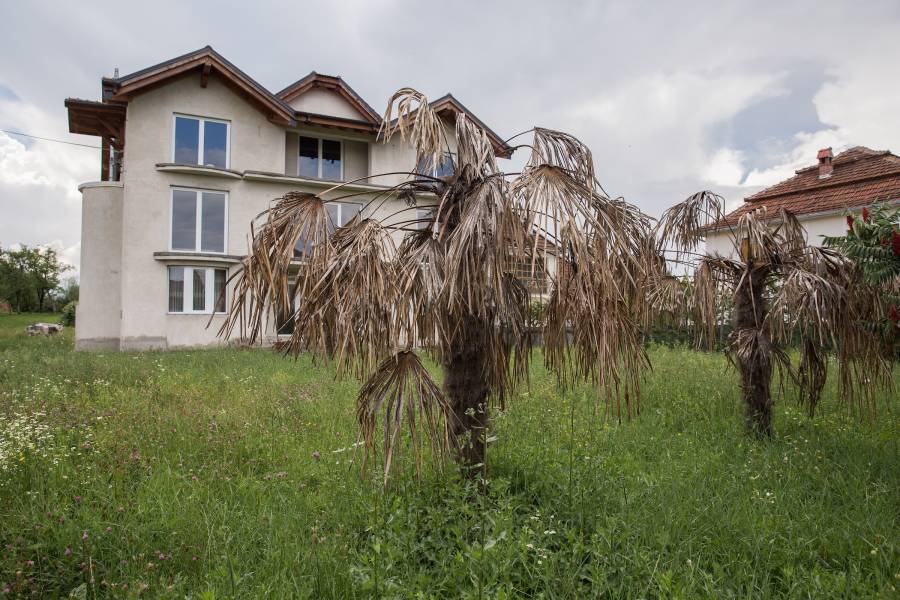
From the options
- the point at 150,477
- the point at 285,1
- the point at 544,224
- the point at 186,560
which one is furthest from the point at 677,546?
the point at 285,1

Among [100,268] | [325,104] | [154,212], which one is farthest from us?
[325,104]

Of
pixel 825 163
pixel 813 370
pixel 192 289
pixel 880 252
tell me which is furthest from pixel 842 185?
pixel 192 289

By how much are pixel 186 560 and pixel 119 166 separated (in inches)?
728

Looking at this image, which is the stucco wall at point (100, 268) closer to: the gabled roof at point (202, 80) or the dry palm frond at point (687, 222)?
the gabled roof at point (202, 80)

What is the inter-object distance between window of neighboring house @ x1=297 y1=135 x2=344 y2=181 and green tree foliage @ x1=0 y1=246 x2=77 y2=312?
1557 inches

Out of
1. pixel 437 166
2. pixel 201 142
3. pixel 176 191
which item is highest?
pixel 201 142

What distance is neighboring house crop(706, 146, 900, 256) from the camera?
43.7 ft

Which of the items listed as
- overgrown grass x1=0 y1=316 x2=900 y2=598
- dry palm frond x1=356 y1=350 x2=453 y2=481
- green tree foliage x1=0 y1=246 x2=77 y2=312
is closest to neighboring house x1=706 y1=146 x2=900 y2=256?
overgrown grass x1=0 y1=316 x2=900 y2=598

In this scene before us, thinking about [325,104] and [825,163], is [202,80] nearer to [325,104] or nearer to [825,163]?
[325,104]

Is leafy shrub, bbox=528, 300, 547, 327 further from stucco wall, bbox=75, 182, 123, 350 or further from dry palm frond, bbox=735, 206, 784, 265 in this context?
stucco wall, bbox=75, 182, 123, 350

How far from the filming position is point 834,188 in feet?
48.6

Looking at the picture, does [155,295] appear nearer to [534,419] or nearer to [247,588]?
[534,419]

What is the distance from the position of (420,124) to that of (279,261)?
127 cm

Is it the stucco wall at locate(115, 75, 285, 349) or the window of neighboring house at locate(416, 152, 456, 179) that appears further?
the stucco wall at locate(115, 75, 285, 349)
